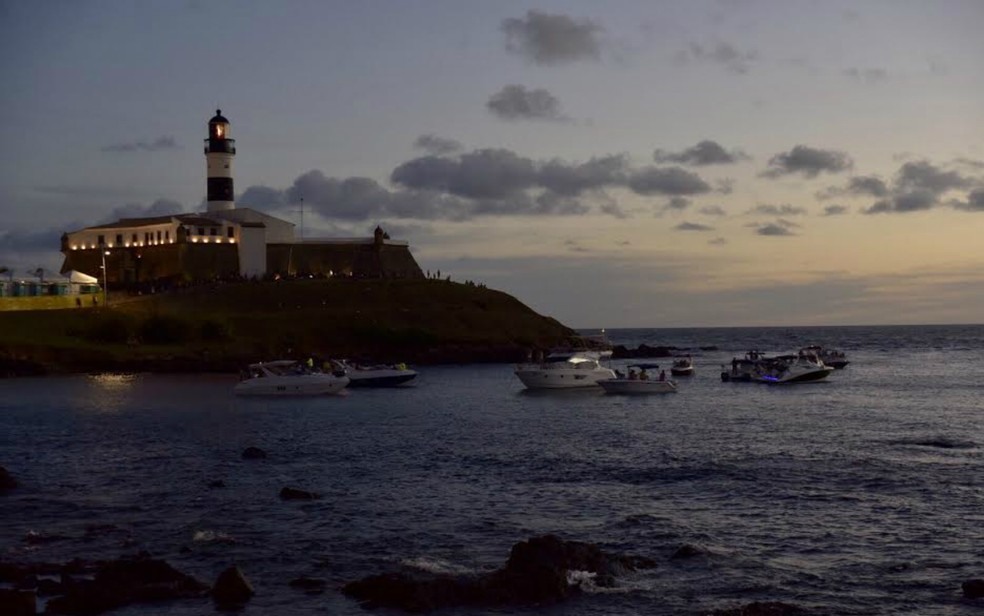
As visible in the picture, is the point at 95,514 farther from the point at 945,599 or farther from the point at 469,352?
the point at 469,352

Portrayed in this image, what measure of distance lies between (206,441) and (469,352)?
7774 cm

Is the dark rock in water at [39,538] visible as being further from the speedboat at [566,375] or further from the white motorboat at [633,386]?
the speedboat at [566,375]

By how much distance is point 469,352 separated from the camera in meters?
126

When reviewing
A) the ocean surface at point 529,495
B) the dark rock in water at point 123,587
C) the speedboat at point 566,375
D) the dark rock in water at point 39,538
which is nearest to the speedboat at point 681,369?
the speedboat at point 566,375

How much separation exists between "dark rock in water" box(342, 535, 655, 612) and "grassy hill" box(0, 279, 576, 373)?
8668 cm

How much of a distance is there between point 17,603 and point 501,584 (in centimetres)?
959

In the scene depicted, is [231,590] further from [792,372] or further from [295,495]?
[792,372]

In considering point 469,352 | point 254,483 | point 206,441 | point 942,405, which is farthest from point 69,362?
point 942,405

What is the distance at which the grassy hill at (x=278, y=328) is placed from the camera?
10412cm

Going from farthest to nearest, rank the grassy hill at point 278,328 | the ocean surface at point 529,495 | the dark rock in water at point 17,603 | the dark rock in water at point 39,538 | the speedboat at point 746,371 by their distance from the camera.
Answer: the grassy hill at point 278,328
the speedboat at point 746,371
the dark rock in water at point 39,538
the ocean surface at point 529,495
the dark rock in water at point 17,603

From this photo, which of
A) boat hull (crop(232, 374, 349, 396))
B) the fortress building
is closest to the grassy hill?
the fortress building

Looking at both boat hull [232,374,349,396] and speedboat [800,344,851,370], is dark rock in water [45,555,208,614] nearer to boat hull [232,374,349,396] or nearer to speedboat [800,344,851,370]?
boat hull [232,374,349,396]

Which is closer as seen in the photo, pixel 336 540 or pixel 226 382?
pixel 336 540

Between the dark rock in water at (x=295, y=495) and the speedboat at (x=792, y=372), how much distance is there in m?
60.2
